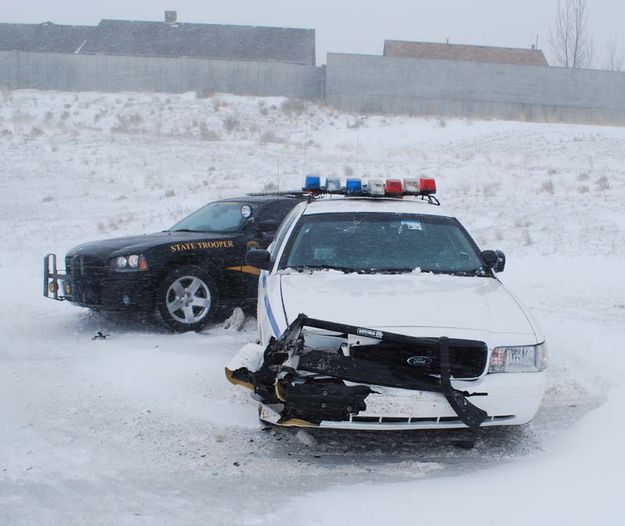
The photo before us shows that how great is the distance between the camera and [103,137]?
2475cm

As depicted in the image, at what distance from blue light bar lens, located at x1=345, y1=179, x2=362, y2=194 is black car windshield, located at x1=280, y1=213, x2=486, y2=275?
0.60 m

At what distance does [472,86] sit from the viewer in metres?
33.5

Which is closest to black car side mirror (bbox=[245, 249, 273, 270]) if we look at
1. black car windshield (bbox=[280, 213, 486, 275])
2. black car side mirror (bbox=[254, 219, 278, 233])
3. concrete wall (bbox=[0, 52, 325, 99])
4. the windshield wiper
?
black car windshield (bbox=[280, 213, 486, 275])

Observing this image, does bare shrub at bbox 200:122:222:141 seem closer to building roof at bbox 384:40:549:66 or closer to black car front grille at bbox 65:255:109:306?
black car front grille at bbox 65:255:109:306

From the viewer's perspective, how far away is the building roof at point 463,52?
49.4 meters

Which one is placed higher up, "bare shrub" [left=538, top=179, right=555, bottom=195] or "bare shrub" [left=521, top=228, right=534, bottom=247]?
"bare shrub" [left=538, top=179, right=555, bottom=195]

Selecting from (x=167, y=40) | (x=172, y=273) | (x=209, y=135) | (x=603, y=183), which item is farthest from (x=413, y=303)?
(x=167, y=40)

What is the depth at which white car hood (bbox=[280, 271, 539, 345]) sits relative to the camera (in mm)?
4609

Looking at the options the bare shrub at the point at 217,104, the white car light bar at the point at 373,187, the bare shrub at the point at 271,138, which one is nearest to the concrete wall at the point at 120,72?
the bare shrub at the point at 217,104

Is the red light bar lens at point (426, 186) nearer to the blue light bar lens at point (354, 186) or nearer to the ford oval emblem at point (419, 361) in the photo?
the blue light bar lens at point (354, 186)

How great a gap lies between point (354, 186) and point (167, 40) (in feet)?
137

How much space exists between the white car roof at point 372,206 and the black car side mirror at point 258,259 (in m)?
0.55

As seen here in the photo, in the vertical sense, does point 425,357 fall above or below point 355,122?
below

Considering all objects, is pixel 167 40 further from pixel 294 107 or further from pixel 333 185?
pixel 333 185
